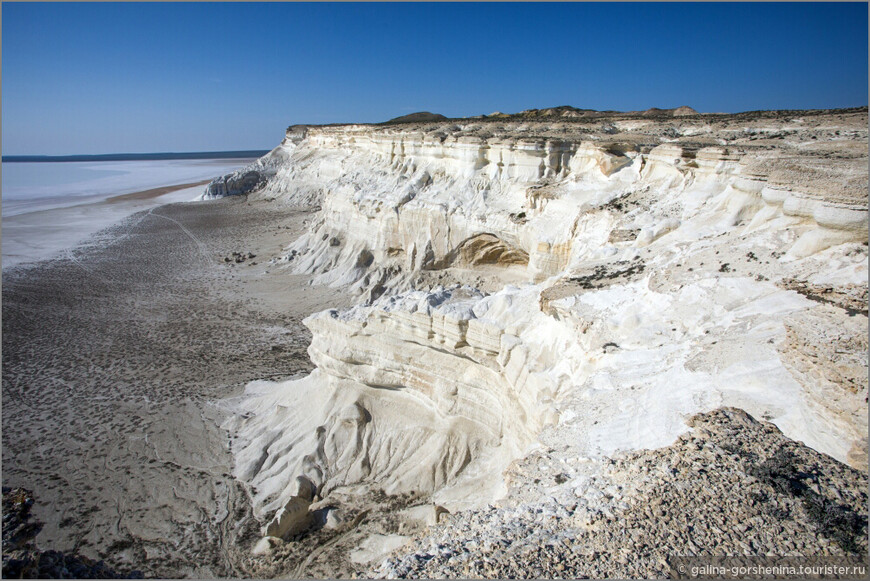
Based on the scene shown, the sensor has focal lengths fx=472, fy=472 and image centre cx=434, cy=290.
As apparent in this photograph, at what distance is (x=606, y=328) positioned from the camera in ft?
19.9

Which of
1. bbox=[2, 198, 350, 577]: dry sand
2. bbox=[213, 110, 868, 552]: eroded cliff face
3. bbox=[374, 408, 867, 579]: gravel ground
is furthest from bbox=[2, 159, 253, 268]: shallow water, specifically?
bbox=[374, 408, 867, 579]: gravel ground

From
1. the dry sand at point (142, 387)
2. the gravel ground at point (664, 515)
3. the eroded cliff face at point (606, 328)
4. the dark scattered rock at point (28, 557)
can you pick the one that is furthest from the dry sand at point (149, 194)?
the gravel ground at point (664, 515)

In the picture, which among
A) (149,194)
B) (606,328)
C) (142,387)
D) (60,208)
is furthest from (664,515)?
(149,194)

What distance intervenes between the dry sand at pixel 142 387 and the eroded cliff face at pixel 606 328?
1071 millimetres

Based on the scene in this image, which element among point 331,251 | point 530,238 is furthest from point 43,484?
point 331,251

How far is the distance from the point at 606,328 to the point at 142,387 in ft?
37.9

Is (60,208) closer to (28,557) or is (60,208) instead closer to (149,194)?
(149,194)

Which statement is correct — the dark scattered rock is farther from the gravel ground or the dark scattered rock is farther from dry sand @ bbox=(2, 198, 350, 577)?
the gravel ground

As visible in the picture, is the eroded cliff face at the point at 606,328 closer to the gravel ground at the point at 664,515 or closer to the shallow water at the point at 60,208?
the gravel ground at the point at 664,515

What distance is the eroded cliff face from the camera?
15.1 ft

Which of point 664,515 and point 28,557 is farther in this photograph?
point 28,557

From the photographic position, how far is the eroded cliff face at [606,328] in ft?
15.1

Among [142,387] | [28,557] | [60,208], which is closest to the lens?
[28,557]

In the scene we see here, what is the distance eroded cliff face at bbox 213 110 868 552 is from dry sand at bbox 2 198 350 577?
1.07 metres
